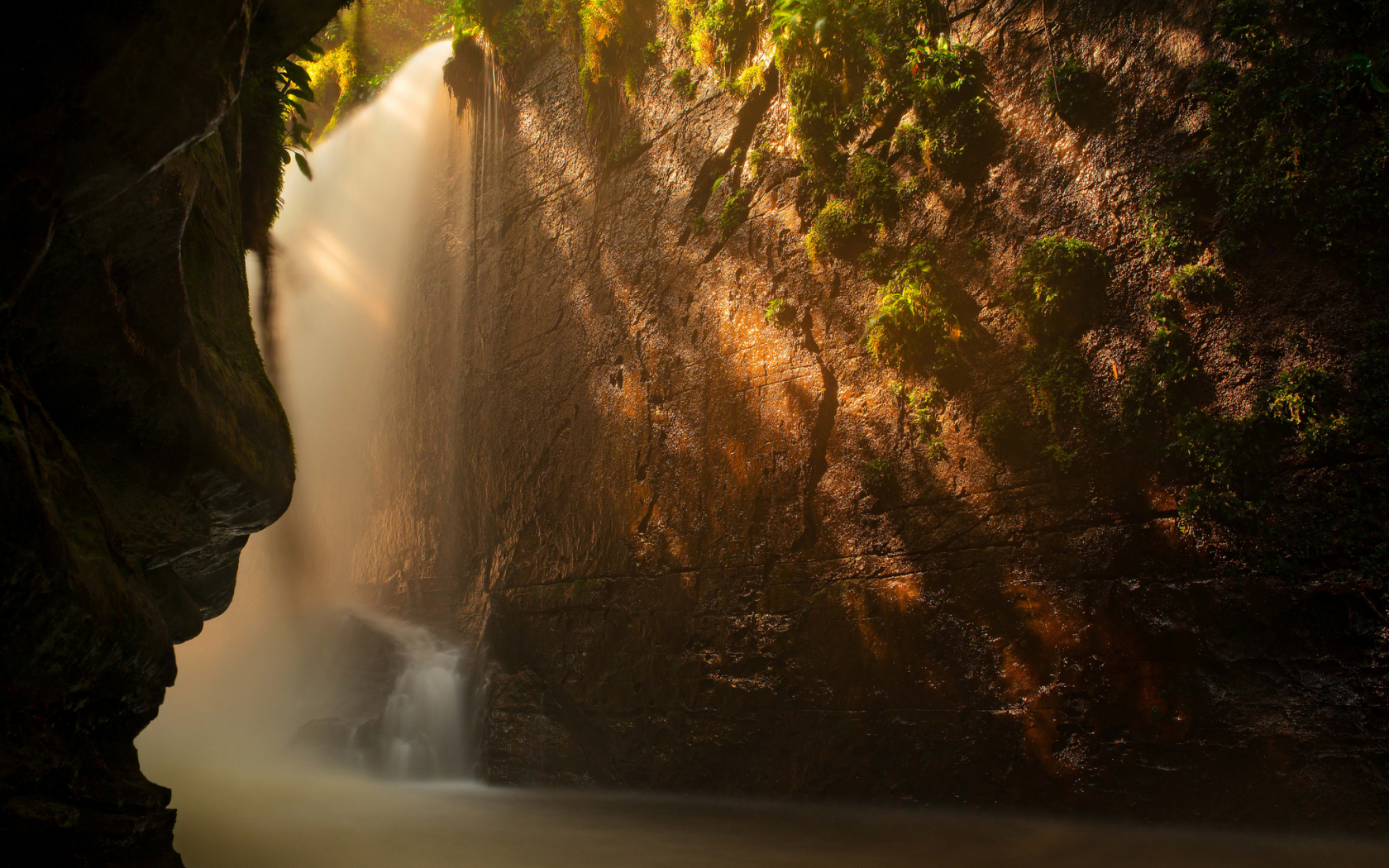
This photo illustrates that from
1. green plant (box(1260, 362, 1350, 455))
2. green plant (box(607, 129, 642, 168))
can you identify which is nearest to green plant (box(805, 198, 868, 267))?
green plant (box(607, 129, 642, 168))

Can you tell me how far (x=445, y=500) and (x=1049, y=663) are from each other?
345 inches

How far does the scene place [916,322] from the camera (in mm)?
6102

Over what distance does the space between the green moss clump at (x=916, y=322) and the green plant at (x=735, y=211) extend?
1.93 m

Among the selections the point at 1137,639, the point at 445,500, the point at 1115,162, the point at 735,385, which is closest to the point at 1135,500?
the point at 1137,639

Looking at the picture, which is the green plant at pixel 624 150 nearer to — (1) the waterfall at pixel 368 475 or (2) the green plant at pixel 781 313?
(2) the green plant at pixel 781 313

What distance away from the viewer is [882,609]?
5988 millimetres


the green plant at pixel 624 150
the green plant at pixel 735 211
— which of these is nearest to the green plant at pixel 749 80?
the green plant at pixel 735 211

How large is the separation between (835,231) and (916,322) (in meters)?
1.22

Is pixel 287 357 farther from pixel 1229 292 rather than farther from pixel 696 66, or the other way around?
pixel 1229 292

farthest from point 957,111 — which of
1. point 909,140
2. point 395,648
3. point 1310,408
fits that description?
point 395,648

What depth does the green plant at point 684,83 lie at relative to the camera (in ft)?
27.3

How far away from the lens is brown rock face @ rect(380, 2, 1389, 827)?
4625mm

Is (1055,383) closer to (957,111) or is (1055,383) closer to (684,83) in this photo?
(957,111)

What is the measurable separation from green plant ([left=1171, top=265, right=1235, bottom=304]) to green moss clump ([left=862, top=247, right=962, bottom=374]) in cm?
149
